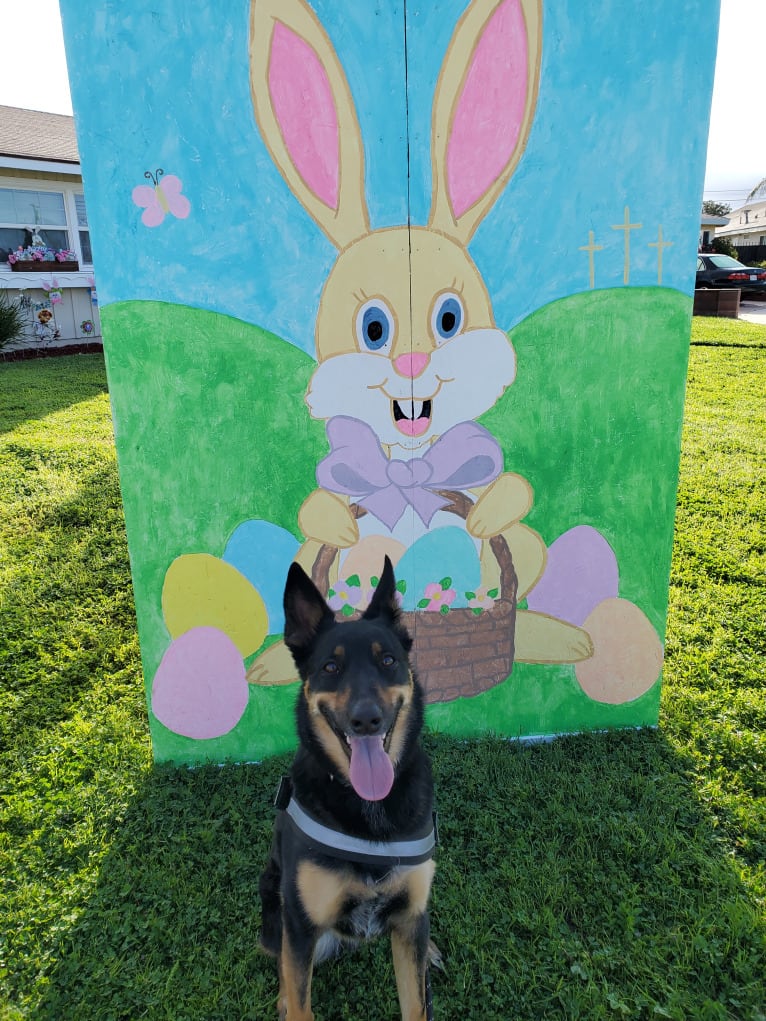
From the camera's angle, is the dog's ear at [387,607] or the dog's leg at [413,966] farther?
the dog's ear at [387,607]

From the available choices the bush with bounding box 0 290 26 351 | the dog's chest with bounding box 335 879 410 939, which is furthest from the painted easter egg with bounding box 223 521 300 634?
the bush with bounding box 0 290 26 351

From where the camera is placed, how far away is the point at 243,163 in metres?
3.17

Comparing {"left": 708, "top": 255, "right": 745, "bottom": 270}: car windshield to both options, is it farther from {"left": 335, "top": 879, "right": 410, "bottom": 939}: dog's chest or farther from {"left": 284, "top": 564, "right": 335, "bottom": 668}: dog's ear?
{"left": 335, "top": 879, "right": 410, "bottom": 939}: dog's chest

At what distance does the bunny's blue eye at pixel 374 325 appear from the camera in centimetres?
338

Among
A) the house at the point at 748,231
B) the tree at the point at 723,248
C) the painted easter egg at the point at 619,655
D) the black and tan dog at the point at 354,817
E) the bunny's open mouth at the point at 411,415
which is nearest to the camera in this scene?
the black and tan dog at the point at 354,817

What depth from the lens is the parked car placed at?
2256 cm

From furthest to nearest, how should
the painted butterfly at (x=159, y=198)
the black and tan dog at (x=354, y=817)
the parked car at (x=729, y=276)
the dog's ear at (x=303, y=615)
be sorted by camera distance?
the parked car at (x=729, y=276), the painted butterfly at (x=159, y=198), the dog's ear at (x=303, y=615), the black and tan dog at (x=354, y=817)

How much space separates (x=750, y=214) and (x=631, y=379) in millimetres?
68881

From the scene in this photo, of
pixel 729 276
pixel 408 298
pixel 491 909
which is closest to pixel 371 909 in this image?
pixel 491 909

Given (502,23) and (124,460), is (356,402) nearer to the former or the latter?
(124,460)

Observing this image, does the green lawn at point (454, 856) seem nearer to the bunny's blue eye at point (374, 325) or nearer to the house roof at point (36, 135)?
the bunny's blue eye at point (374, 325)

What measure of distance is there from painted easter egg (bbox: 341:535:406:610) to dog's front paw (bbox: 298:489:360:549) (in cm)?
6

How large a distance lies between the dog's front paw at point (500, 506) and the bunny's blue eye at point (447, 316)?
0.80 metres

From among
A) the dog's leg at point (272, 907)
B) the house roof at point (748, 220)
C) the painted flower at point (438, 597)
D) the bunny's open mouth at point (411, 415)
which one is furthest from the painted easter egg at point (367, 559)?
the house roof at point (748, 220)
